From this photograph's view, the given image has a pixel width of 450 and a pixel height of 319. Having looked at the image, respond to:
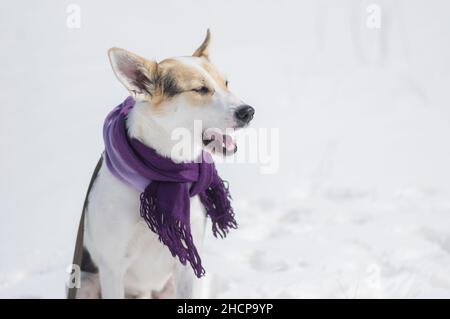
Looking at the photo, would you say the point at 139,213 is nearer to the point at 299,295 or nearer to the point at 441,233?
the point at 299,295

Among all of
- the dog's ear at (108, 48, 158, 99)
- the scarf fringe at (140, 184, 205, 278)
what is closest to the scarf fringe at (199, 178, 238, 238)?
the scarf fringe at (140, 184, 205, 278)

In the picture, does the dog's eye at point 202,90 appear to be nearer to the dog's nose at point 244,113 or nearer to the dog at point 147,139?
the dog at point 147,139

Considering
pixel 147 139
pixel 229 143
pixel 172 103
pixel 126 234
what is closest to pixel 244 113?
pixel 229 143

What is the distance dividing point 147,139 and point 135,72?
0.25 meters

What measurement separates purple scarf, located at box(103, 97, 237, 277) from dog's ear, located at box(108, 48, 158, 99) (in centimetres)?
12

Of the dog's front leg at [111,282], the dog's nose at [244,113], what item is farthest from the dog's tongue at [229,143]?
the dog's front leg at [111,282]

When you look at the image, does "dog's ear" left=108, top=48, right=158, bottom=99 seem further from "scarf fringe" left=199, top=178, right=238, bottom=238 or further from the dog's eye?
"scarf fringe" left=199, top=178, right=238, bottom=238

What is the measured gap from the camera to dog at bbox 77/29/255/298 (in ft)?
7.63

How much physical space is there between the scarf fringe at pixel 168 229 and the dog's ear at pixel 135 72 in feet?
1.16

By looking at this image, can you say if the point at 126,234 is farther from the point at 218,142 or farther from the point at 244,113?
the point at 244,113

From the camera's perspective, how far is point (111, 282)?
2492 millimetres

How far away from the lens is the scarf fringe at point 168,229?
2.36 m
